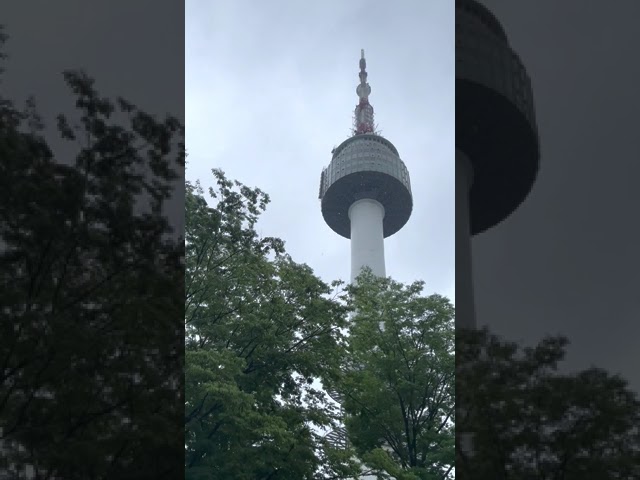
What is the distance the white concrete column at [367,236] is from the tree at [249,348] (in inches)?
2044

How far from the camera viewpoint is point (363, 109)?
9231cm

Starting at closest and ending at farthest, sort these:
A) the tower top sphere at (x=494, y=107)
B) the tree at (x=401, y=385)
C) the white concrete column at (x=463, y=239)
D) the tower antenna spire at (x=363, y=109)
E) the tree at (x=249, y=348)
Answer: the tree at (x=249, y=348), the tree at (x=401, y=385), the tower top sphere at (x=494, y=107), the white concrete column at (x=463, y=239), the tower antenna spire at (x=363, y=109)

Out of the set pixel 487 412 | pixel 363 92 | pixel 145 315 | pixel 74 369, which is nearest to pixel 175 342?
pixel 145 315

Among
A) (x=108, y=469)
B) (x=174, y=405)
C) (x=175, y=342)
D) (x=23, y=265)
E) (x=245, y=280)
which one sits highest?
(x=245, y=280)

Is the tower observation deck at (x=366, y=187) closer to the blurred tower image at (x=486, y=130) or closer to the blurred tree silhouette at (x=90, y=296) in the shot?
the blurred tower image at (x=486, y=130)

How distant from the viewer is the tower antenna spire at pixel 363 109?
293 ft

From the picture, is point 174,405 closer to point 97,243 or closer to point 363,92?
point 97,243

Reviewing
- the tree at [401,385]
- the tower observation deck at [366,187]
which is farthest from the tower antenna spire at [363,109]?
the tree at [401,385]

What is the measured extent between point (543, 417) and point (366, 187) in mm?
67516

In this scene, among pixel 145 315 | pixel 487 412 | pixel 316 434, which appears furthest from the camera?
pixel 316 434

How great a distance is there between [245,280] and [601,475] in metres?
7.76

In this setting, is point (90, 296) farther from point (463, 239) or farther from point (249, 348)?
point (463, 239)

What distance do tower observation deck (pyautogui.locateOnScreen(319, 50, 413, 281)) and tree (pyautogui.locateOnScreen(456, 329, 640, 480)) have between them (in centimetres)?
6284

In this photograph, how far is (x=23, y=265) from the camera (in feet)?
38.2
